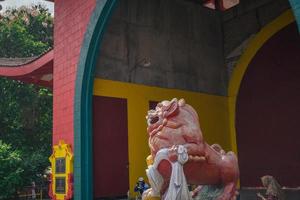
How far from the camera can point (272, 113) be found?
11.7 meters

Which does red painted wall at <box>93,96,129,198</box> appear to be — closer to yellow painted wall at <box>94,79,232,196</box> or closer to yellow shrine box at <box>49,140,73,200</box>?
yellow painted wall at <box>94,79,232,196</box>

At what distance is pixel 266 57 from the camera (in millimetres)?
12195

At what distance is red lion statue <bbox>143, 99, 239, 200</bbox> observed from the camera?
5.29 metres

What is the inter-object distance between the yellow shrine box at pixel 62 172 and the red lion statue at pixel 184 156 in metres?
3.89

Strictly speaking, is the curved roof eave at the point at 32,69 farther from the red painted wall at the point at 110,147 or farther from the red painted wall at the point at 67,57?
the red painted wall at the point at 110,147

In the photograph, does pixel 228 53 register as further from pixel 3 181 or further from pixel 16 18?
pixel 16 18

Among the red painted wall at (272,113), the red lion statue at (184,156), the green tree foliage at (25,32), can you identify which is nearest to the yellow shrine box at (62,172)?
the red lion statue at (184,156)

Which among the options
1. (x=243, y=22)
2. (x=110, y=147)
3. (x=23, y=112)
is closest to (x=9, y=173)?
(x=110, y=147)

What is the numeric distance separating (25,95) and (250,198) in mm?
11552

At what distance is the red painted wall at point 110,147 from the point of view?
9340 millimetres

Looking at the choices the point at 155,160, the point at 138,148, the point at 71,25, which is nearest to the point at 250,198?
the point at 138,148

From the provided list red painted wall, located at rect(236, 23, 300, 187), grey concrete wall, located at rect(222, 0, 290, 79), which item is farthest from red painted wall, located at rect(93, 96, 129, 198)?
grey concrete wall, located at rect(222, 0, 290, 79)

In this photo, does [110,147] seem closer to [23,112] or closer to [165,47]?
[165,47]

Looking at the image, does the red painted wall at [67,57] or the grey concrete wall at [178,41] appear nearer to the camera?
the red painted wall at [67,57]
